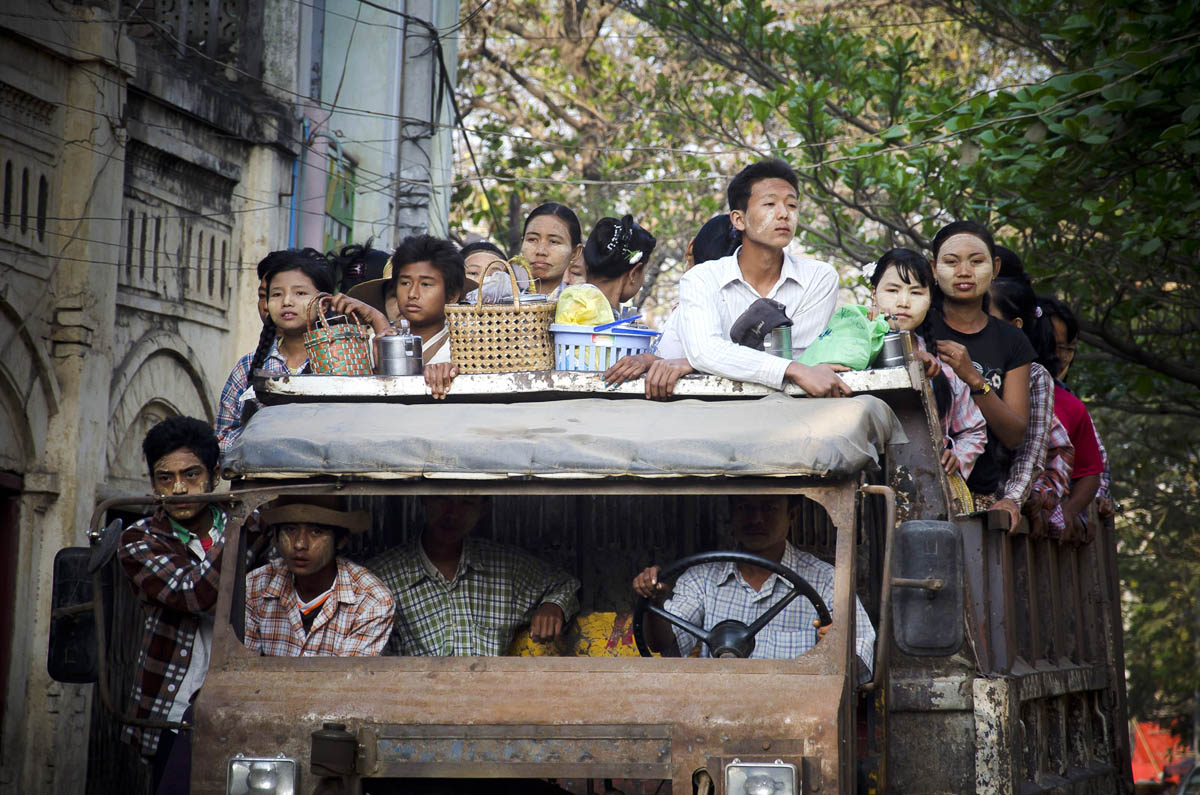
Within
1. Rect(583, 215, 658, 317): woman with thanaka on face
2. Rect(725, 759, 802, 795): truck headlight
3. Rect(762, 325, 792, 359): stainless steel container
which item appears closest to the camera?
Rect(725, 759, 802, 795): truck headlight

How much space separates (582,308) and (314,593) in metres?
1.24

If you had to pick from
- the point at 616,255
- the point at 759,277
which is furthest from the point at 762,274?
the point at 616,255

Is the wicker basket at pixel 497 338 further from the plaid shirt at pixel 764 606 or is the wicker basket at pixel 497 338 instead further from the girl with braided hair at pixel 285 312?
the girl with braided hair at pixel 285 312

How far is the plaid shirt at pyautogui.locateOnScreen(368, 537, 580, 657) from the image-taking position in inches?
184

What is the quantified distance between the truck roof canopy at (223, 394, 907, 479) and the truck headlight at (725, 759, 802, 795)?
75 cm

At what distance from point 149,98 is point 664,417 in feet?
18.9

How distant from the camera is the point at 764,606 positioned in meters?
4.35

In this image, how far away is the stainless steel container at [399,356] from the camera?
4.43 meters

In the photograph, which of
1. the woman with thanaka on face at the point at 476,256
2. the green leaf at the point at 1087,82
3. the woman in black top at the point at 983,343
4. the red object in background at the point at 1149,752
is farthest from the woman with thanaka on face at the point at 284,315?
the red object in background at the point at 1149,752

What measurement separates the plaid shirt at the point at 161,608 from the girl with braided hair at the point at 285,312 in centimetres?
97

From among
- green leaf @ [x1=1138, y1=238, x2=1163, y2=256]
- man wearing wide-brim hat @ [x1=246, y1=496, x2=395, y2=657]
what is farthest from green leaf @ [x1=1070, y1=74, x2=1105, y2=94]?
man wearing wide-brim hat @ [x1=246, y1=496, x2=395, y2=657]

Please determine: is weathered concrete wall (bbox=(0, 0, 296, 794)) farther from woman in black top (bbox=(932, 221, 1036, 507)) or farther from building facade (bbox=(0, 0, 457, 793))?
woman in black top (bbox=(932, 221, 1036, 507))

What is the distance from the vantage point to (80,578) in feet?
13.6

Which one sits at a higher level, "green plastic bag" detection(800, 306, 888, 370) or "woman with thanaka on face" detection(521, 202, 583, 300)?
"woman with thanaka on face" detection(521, 202, 583, 300)
